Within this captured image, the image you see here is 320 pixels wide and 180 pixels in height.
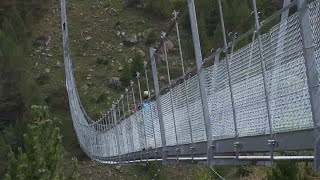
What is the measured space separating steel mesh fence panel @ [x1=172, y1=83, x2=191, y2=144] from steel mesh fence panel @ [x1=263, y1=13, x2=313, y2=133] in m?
2.57

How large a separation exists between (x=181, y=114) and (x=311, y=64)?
373cm

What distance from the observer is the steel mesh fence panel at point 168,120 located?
23.8ft

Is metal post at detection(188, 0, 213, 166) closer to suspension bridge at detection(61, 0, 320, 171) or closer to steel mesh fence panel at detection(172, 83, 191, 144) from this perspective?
suspension bridge at detection(61, 0, 320, 171)

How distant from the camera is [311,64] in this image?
298 cm

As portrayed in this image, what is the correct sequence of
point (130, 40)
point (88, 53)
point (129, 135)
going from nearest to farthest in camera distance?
point (129, 135) → point (88, 53) → point (130, 40)

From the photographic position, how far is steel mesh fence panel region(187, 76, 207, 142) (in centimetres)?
580

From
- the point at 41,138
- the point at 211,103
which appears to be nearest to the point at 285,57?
the point at 211,103

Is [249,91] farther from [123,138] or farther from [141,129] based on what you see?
[123,138]

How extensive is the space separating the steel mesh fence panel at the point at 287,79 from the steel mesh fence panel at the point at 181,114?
2.57 metres

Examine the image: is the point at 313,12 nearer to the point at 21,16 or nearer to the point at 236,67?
the point at 236,67

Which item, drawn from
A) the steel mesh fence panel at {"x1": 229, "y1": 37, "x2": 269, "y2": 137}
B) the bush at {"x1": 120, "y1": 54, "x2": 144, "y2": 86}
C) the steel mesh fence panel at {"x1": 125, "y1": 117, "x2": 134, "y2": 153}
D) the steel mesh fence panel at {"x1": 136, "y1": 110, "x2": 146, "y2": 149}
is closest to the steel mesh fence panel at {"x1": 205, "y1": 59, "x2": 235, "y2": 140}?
the steel mesh fence panel at {"x1": 229, "y1": 37, "x2": 269, "y2": 137}

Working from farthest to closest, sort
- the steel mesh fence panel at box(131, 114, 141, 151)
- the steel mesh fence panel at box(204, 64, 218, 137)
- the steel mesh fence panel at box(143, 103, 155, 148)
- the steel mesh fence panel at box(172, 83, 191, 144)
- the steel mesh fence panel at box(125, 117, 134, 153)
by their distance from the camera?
1. the steel mesh fence panel at box(125, 117, 134, 153)
2. the steel mesh fence panel at box(131, 114, 141, 151)
3. the steel mesh fence panel at box(143, 103, 155, 148)
4. the steel mesh fence panel at box(172, 83, 191, 144)
5. the steel mesh fence panel at box(204, 64, 218, 137)

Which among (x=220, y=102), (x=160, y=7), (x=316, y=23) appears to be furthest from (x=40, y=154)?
(x=160, y=7)

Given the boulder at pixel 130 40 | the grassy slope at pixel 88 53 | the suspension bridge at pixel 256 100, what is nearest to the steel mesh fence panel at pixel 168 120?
the suspension bridge at pixel 256 100
